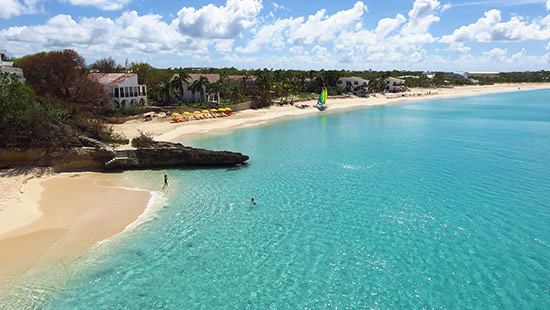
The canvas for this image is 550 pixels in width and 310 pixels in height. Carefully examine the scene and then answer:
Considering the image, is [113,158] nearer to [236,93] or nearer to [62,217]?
[62,217]

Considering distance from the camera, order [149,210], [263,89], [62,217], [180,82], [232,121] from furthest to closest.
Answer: [263,89], [180,82], [232,121], [149,210], [62,217]

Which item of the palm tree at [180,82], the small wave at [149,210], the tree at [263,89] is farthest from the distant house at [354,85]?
the small wave at [149,210]

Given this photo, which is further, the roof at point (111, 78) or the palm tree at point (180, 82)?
the palm tree at point (180, 82)

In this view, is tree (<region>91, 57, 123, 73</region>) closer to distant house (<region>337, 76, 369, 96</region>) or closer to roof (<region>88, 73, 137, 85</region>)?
roof (<region>88, 73, 137, 85</region>)

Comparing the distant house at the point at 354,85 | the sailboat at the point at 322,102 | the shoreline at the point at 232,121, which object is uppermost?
the distant house at the point at 354,85

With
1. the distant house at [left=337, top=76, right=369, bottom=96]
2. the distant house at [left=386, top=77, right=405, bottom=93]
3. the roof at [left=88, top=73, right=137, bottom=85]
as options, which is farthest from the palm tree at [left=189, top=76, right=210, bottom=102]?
the distant house at [left=386, top=77, right=405, bottom=93]

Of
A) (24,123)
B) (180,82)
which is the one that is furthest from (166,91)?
(24,123)

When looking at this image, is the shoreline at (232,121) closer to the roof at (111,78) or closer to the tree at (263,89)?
the tree at (263,89)
